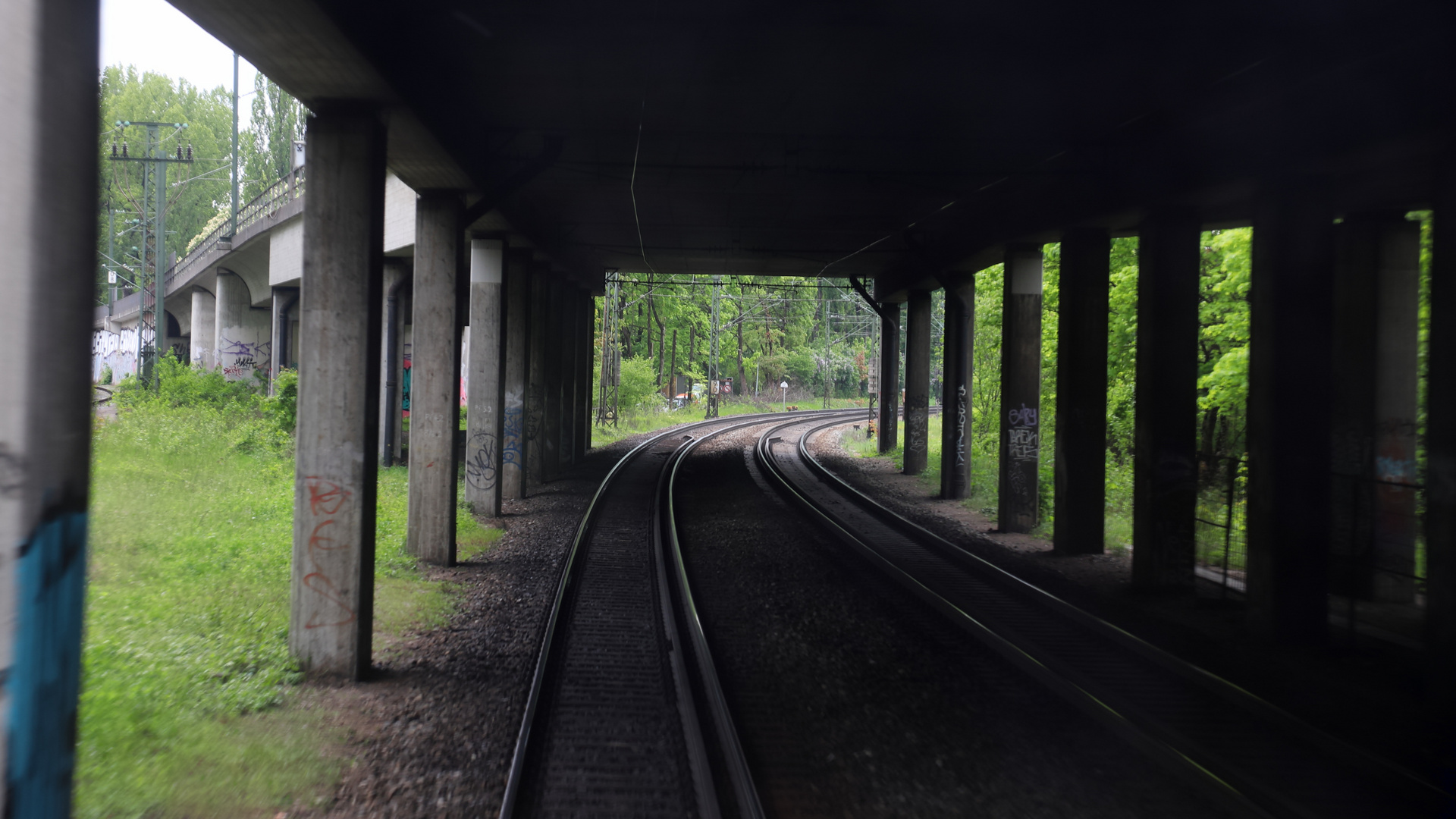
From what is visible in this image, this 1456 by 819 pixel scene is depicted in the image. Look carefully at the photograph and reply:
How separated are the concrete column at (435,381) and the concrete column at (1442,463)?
963cm

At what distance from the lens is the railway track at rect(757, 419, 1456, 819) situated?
16.9 feet

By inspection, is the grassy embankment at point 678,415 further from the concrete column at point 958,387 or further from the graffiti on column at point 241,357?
the concrete column at point 958,387

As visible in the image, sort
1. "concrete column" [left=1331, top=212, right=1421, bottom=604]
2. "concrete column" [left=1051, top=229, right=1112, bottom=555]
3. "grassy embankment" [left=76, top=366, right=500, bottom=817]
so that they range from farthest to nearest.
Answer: "concrete column" [left=1051, top=229, right=1112, bottom=555] → "concrete column" [left=1331, top=212, right=1421, bottom=604] → "grassy embankment" [left=76, top=366, right=500, bottom=817]

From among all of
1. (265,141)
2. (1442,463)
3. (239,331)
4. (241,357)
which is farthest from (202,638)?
(265,141)

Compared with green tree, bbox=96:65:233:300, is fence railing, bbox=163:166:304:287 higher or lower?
lower

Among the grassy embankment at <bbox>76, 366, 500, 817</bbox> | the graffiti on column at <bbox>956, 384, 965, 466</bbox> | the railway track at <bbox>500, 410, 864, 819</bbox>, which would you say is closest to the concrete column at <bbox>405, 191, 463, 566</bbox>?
the grassy embankment at <bbox>76, 366, 500, 817</bbox>

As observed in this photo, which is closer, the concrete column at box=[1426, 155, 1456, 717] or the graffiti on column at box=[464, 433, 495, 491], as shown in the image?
the concrete column at box=[1426, 155, 1456, 717]

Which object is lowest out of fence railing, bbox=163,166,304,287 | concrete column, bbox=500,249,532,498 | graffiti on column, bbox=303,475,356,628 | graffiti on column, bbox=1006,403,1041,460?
graffiti on column, bbox=303,475,356,628

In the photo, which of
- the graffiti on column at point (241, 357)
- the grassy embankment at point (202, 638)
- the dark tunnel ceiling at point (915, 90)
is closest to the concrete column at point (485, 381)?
the dark tunnel ceiling at point (915, 90)

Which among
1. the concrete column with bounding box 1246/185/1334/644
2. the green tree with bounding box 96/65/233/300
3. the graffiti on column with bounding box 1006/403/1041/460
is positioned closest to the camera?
the concrete column with bounding box 1246/185/1334/644

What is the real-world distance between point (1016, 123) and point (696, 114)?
4.01 m

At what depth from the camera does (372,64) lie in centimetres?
654

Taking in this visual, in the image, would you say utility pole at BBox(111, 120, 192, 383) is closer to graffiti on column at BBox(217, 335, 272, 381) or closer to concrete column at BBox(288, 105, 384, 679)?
graffiti on column at BBox(217, 335, 272, 381)

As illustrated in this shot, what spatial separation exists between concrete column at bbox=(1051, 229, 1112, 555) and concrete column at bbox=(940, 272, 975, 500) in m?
5.87
